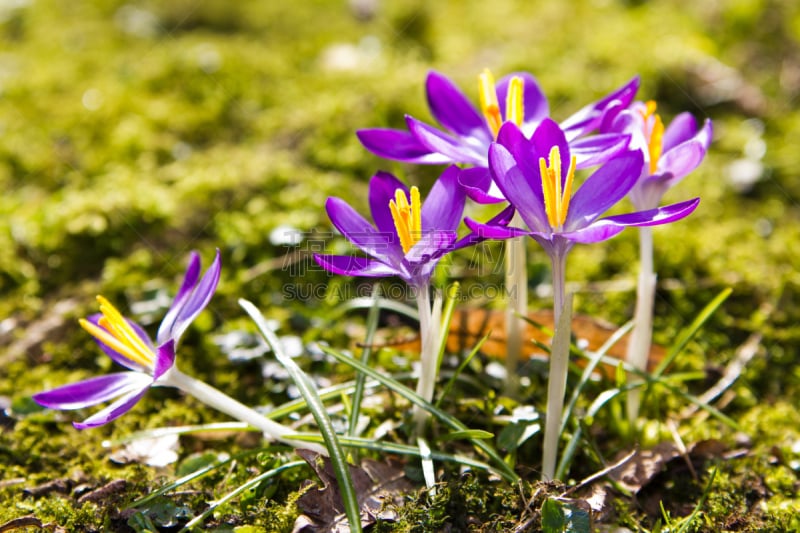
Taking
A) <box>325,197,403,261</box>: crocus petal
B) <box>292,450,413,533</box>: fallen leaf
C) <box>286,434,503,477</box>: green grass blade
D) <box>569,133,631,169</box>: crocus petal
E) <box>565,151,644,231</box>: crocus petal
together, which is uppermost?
<box>569,133,631,169</box>: crocus petal

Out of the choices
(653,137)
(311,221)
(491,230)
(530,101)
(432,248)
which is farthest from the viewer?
(311,221)

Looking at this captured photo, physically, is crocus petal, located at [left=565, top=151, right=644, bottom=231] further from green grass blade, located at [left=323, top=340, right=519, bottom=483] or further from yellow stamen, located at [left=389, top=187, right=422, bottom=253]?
Result: green grass blade, located at [left=323, top=340, right=519, bottom=483]

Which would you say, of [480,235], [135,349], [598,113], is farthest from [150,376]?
[598,113]

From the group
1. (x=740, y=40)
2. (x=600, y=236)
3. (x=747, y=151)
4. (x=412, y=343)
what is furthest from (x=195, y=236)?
(x=740, y=40)

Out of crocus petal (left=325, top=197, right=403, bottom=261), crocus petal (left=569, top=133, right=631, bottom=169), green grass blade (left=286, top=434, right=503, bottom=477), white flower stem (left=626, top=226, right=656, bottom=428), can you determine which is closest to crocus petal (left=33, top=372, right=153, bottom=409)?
green grass blade (left=286, top=434, right=503, bottom=477)

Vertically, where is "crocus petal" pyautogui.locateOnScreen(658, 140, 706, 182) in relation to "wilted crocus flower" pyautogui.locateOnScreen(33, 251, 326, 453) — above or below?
above

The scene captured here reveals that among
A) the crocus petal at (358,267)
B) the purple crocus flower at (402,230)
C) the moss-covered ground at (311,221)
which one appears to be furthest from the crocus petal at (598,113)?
the moss-covered ground at (311,221)

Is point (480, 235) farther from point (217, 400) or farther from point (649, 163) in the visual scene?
point (217, 400)
